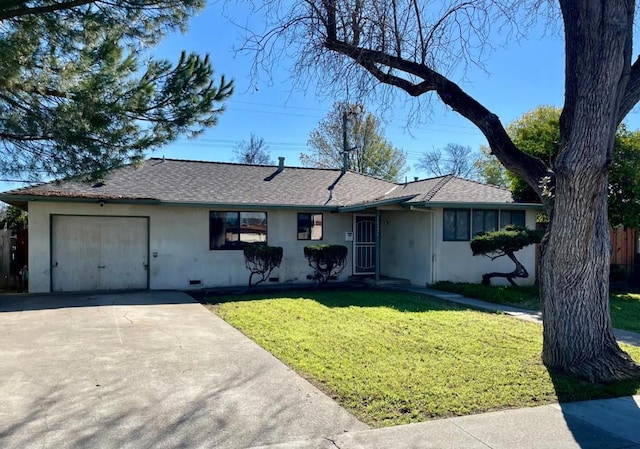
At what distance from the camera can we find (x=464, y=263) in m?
14.1

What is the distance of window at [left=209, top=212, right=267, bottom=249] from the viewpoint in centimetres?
1417

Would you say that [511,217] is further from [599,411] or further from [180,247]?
[599,411]

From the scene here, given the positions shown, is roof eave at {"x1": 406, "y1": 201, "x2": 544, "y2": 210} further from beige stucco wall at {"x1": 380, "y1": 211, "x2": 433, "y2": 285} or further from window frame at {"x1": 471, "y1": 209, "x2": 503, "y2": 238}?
beige stucco wall at {"x1": 380, "y1": 211, "x2": 433, "y2": 285}

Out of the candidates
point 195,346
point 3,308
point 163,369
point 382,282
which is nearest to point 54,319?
point 3,308

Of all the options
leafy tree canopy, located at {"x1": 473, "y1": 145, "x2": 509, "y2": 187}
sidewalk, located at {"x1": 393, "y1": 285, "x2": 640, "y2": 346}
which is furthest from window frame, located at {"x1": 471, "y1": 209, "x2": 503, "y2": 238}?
leafy tree canopy, located at {"x1": 473, "y1": 145, "x2": 509, "y2": 187}

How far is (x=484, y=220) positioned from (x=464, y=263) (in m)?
1.49

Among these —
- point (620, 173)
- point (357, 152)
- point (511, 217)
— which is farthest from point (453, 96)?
point (357, 152)

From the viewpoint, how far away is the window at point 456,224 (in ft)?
45.8

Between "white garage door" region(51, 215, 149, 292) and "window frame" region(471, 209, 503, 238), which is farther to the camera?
"window frame" region(471, 209, 503, 238)

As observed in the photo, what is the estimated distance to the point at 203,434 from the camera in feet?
12.5

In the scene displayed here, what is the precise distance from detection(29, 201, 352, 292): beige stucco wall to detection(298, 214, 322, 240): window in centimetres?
22

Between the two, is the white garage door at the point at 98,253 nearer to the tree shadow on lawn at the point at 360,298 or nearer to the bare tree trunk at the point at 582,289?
the tree shadow on lawn at the point at 360,298

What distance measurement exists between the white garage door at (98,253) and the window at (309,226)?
470cm

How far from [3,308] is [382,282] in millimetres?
Answer: 9693
